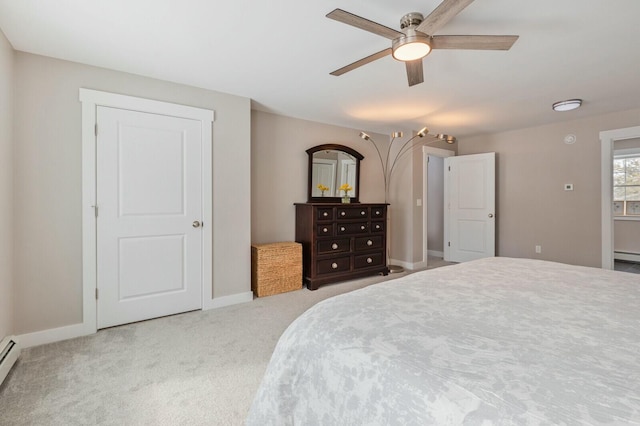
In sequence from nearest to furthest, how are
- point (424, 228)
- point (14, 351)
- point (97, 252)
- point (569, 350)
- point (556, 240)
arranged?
point (569, 350), point (14, 351), point (97, 252), point (556, 240), point (424, 228)

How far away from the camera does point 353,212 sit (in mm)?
4039

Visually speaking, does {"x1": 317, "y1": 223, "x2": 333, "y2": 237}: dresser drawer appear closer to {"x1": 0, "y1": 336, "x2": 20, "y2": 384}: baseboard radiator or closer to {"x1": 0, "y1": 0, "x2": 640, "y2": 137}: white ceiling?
{"x1": 0, "y1": 0, "x2": 640, "y2": 137}: white ceiling

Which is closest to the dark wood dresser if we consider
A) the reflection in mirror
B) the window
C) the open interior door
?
the reflection in mirror

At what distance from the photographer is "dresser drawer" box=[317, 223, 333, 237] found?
3745 mm

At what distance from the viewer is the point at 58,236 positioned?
2.39 metres

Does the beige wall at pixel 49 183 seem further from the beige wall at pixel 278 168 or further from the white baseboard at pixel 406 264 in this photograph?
the white baseboard at pixel 406 264

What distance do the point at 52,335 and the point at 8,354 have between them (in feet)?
1.34

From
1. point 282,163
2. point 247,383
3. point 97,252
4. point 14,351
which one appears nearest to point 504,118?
point 282,163

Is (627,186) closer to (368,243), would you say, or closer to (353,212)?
(368,243)

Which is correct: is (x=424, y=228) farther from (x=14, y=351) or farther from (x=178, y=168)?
(x=14, y=351)

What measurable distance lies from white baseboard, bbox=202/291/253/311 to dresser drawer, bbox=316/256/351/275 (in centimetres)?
90

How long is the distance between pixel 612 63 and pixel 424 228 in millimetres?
3002

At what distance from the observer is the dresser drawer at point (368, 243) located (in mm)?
4117

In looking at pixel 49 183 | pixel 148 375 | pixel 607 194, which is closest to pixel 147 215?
pixel 49 183
